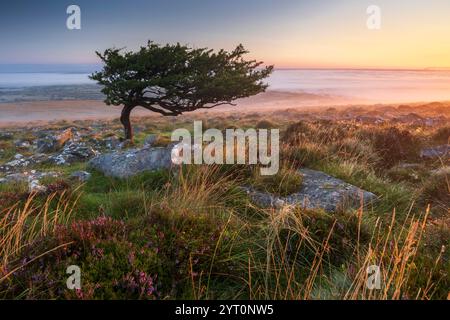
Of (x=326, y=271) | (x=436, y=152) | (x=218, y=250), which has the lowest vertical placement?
(x=326, y=271)

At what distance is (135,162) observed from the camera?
31.4 feet

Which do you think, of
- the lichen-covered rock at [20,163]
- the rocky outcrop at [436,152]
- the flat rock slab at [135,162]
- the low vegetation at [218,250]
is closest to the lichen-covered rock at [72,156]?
the lichen-covered rock at [20,163]

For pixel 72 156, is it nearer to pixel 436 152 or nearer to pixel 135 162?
pixel 135 162

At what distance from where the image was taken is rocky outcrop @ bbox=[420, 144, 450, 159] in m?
10.9

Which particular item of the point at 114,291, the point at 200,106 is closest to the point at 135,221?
the point at 114,291

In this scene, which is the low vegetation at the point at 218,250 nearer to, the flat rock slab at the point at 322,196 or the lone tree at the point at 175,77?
the flat rock slab at the point at 322,196

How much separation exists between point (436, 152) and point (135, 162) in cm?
831

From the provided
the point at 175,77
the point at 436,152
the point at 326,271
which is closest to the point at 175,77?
the point at 175,77

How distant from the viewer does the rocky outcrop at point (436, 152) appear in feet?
35.9

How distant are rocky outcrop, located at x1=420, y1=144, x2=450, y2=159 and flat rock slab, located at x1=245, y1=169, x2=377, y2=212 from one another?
4.45 m

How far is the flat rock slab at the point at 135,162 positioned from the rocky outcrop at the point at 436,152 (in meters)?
7.11

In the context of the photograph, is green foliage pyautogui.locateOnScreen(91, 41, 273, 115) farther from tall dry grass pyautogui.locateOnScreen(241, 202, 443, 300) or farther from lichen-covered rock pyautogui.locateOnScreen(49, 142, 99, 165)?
tall dry grass pyautogui.locateOnScreen(241, 202, 443, 300)
